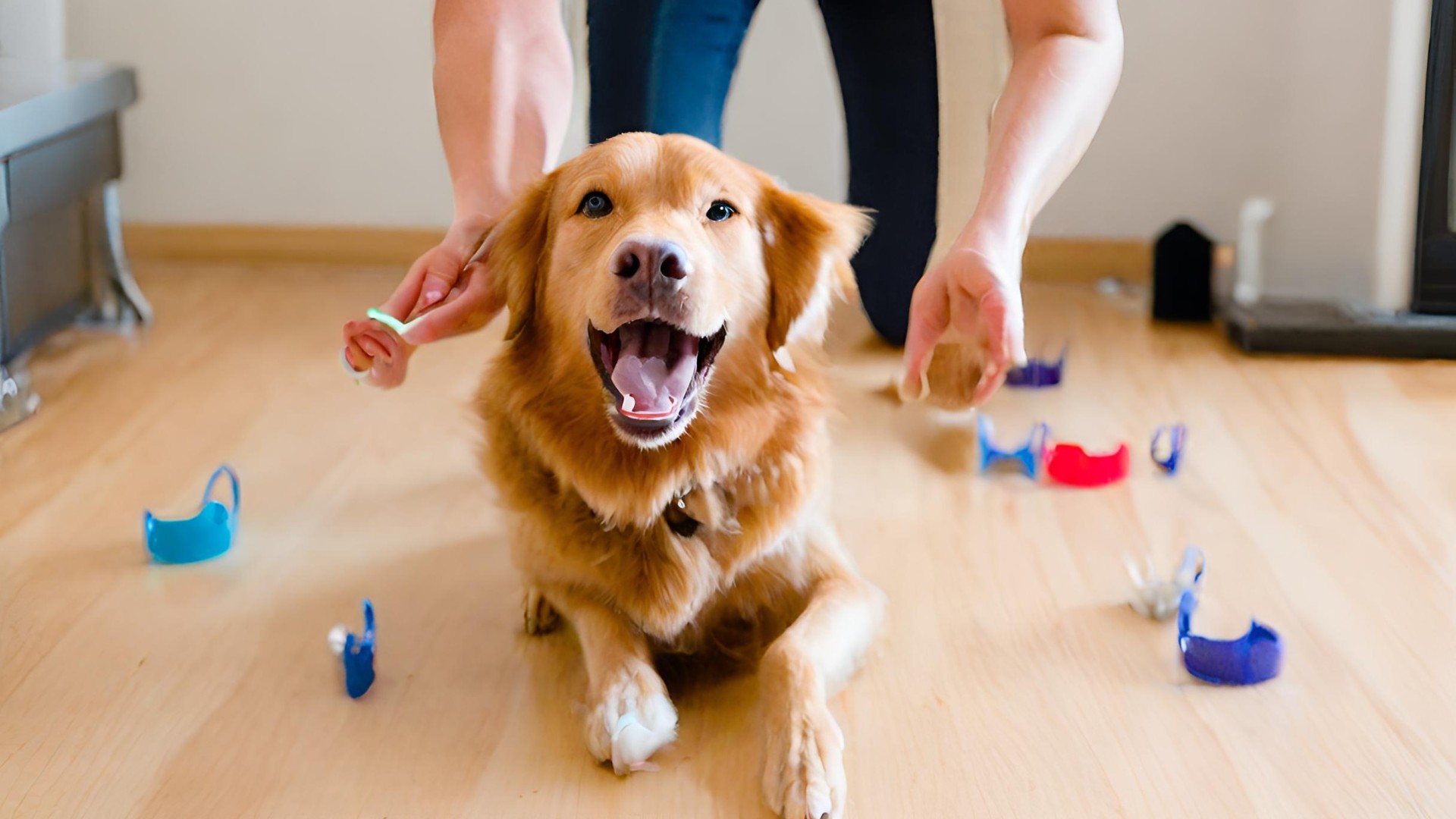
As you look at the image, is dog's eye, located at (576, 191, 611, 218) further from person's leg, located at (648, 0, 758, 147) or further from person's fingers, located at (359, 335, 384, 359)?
person's leg, located at (648, 0, 758, 147)

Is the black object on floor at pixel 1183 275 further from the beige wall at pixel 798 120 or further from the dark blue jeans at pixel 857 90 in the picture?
the dark blue jeans at pixel 857 90

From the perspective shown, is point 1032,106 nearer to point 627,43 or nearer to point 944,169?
point 944,169

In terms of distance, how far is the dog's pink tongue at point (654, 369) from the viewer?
5.02 feet

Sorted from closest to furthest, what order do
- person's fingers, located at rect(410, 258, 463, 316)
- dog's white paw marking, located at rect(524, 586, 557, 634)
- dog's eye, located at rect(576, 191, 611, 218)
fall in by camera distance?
dog's eye, located at rect(576, 191, 611, 218), person's fingers, located at rect(410, 258, 463, 316), dog's white paw marking, located at rect(524, 586, 557, 634)

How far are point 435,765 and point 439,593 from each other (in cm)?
46

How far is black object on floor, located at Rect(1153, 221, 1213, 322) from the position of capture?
319 cm

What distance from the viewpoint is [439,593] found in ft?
6.40

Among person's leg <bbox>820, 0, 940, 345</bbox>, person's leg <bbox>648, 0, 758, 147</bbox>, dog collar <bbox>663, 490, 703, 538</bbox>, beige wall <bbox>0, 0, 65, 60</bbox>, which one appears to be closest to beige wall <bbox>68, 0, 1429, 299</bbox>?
beige wall <bbox>0, 0, 65, 60</bbox>

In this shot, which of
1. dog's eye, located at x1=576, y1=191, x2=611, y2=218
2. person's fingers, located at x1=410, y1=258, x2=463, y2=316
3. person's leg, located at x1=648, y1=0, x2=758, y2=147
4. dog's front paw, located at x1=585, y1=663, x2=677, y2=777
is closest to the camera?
dog's front paw, located at x1=585, y1=663, x2=677, y2=777

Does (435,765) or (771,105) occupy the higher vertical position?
(771,105)

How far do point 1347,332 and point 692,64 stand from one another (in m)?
1.59

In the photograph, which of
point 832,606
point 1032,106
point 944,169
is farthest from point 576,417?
point 944,169

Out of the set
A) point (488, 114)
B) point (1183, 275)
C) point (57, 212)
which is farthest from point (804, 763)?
point (57, 212)

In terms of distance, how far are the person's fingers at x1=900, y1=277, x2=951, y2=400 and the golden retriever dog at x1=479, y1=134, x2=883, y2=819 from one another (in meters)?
0.23
